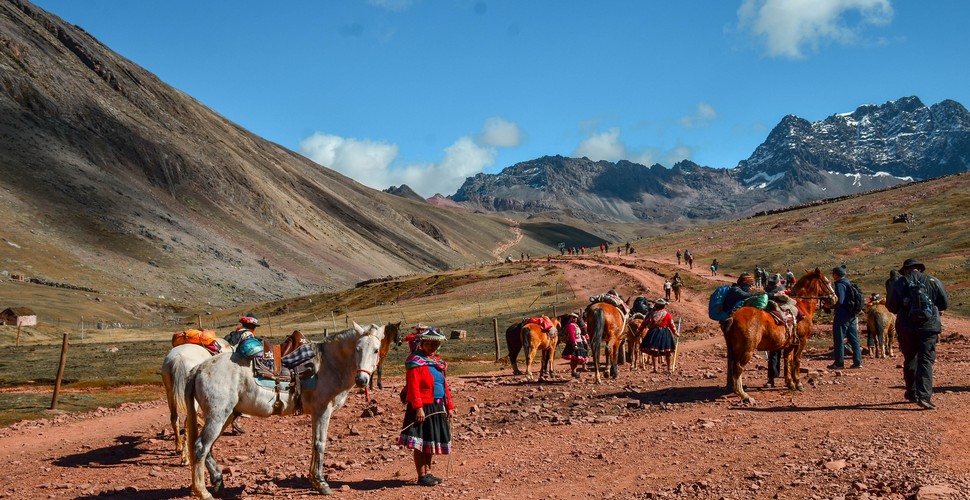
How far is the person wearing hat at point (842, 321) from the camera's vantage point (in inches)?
808

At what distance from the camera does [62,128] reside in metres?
137

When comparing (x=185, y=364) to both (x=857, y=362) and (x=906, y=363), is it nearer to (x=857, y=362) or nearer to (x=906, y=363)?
(x=906, y=363)

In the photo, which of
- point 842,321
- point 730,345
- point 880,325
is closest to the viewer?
point 730,345

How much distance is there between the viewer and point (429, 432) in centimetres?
1159

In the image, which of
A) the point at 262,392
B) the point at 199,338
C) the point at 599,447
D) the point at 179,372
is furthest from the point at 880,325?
the point at 179,372

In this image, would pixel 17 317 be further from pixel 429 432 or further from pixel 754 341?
pixel 754 341

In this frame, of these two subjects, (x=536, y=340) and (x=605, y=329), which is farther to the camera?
(x=536, y=340)

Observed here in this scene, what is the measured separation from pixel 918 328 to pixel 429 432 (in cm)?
971

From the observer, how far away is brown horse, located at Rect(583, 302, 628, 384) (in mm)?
21781

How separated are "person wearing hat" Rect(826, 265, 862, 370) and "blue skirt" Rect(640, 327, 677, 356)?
441 cm

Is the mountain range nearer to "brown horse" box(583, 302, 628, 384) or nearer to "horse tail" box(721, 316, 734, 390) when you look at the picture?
"brown horse" box(583, 302, 628, 384)

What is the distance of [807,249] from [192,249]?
307 feet

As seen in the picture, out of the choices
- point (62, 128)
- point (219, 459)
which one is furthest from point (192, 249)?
point (219, 459)

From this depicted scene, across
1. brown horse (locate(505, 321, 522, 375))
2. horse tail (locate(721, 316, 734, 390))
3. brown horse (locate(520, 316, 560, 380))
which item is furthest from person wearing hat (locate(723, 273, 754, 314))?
brown horse (locate(505, 321, 522, 375))
